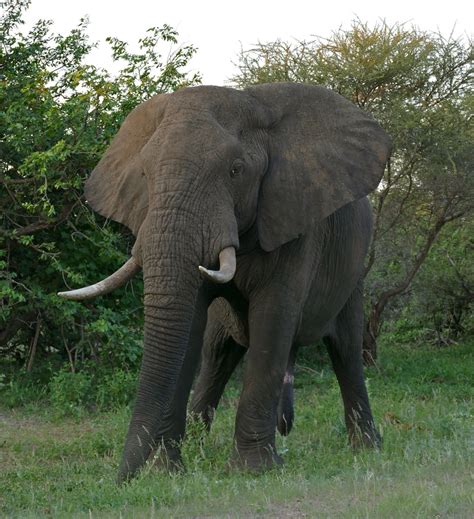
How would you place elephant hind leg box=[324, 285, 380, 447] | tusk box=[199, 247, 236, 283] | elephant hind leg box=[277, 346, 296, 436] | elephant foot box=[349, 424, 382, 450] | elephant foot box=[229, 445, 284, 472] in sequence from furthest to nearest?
elephant hind leg box=[277, 346, 296, 436]
elephant hind leg box=[324, 285, 380, 447]
elephant foot box=[349, 424, 382, 450]
elephant foot box=[229, 445, 284, 472]
tusk box=[199, 247, 236, 283]

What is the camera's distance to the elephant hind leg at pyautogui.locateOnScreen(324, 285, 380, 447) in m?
8.87

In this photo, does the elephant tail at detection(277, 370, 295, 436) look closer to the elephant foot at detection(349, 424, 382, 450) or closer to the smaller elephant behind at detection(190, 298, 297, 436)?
the elephant foot at detection(349, 424, 382, 450)

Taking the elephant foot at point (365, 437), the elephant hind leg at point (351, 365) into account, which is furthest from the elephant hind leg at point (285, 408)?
the elephant foot at point (365, 437)

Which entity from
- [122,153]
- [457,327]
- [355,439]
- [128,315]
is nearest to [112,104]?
[128,315]

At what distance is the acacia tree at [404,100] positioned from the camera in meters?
15.1

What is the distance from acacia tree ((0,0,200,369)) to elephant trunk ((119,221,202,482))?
4.59 metres

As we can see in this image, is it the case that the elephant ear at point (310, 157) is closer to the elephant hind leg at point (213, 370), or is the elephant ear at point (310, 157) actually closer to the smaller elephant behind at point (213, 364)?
the smaller elephant behind at point (213, 364)

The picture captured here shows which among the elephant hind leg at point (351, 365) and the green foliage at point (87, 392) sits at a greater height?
the elephant hind leg at point (351, 365)

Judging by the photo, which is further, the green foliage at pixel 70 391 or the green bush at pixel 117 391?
the green bush at pixel 117 391

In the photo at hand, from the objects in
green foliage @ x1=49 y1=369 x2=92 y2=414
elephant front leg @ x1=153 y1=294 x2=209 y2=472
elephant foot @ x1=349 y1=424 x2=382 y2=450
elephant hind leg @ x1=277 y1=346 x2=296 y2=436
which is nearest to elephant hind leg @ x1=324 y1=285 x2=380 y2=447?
elephant foot @ x1=349 y1=424 x2=382 y2=450

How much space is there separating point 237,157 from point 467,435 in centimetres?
300

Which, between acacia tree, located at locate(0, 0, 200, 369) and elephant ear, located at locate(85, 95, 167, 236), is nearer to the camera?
elephant ear, located at locate(85, 95, 167, 236)

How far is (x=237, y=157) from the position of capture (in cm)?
673

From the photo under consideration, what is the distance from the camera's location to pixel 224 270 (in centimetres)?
634
